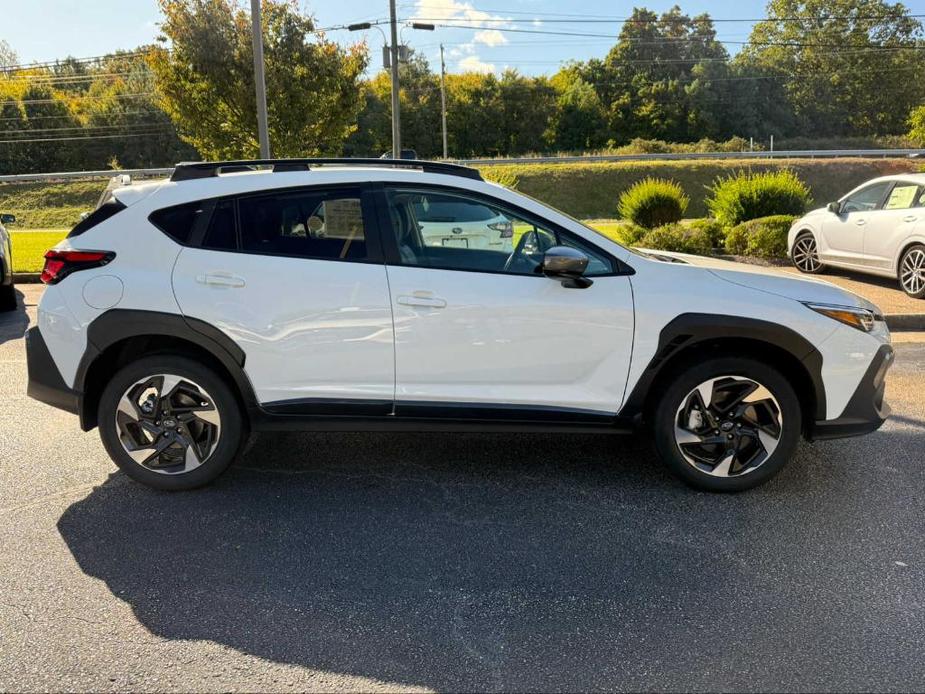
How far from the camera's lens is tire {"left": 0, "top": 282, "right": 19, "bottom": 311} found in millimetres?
9656

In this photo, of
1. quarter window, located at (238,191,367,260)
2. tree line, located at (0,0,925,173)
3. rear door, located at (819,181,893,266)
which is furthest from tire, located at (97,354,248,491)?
tree line, located at (0,0,925,173)

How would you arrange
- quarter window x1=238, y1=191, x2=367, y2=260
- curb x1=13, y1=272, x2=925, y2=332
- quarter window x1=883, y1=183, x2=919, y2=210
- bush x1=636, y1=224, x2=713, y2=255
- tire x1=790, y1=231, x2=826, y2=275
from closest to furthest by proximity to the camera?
quarter window x1=238, y1=191, x2=367, y2=260 → curb x1=13, y1=272, x2=925, y2=332 → quarter window x1=883, y1=183, x2=919, y2=210 → tire x1=790, y1=231, x2=826, y2=275 → bush x1=636, y1=224, x2=713, y2=255

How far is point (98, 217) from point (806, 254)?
1050 cm

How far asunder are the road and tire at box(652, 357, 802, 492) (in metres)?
0.15

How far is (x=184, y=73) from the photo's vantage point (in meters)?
18.8

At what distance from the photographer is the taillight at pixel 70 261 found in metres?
3.96

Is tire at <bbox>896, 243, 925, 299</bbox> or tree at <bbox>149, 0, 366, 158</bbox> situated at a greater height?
tree at <bbox>149, 0, 366, 158</bbox>

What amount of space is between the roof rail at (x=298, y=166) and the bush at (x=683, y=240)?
9.62m

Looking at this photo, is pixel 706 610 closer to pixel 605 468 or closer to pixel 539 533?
pixel 539 533

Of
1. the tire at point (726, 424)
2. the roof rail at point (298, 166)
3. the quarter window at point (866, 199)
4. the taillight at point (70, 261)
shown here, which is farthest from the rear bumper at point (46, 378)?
the quarter window at point (866, 199)

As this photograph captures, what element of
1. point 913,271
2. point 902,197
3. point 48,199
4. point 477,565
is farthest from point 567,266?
→ point 48,199

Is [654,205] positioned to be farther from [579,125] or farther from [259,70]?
[579,125]

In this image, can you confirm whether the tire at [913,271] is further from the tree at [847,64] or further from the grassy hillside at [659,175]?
the tree at [847,64]

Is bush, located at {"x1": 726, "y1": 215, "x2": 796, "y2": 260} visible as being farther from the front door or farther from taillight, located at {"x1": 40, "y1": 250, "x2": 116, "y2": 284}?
taillight, located at {"x1": 40, "y1": 250, "x2": 116, "y2": 284}
